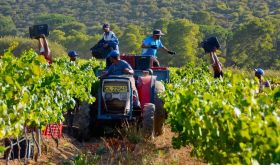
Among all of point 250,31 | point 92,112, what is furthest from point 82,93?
point 250,31

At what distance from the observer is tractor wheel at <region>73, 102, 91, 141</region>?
9422 millimetres

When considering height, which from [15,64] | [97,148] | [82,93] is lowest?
[97,148]

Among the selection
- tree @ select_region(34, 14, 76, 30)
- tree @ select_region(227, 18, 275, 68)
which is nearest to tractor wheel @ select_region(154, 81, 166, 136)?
tree @ select_region(227, 18, 275, 68)

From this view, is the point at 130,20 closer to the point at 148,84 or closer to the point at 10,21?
the point at 10,21

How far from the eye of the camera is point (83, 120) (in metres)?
9.42

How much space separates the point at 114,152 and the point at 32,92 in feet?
7.41

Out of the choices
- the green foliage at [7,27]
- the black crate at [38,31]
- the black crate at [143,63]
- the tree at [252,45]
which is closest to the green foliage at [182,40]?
the tree at [252,45]

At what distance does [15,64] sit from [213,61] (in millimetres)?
5226

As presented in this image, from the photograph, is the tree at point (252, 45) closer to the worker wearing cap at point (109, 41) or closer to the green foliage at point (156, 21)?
the green foliage at point (156, 21)

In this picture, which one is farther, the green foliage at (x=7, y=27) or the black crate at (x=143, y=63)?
the green foliage at (x=7, y=27)

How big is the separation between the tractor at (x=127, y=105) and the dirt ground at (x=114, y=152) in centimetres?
22

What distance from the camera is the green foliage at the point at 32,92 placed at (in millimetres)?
5426

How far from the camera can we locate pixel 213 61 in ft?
36.0

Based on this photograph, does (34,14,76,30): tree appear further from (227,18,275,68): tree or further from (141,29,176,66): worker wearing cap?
(141,29,176,66): worker wearing cap
